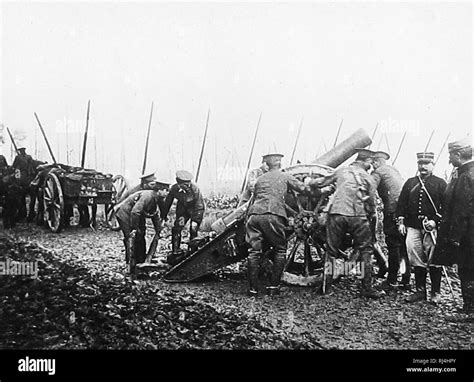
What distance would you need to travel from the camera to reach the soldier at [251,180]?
4.84 m

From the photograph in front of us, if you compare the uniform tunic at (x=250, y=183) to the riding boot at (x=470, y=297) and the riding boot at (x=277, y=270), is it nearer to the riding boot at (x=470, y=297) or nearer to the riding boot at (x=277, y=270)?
the riding boot at (x=277, y=270)

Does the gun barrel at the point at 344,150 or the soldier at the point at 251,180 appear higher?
the gun barrel at the point at 344,150

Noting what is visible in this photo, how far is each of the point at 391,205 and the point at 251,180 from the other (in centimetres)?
132

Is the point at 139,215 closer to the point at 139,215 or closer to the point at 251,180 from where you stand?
the point at 139,215

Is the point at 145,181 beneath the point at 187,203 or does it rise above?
above

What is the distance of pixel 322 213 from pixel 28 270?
2721 mm

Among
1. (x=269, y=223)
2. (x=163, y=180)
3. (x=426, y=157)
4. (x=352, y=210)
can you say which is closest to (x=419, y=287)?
(x=352, y=210)

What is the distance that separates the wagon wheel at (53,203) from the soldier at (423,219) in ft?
11.9

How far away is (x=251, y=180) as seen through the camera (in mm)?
4910

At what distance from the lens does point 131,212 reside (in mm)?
5164

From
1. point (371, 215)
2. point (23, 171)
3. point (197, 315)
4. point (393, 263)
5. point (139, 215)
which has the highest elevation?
point (23, 171)

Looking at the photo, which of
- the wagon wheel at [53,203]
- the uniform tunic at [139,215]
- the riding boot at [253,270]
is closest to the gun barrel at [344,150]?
the riding boot at [253,270]

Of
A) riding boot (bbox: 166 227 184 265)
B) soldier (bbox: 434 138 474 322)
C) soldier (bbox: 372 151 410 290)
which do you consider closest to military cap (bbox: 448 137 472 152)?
soldier (bbox: 434 138 474 322)
